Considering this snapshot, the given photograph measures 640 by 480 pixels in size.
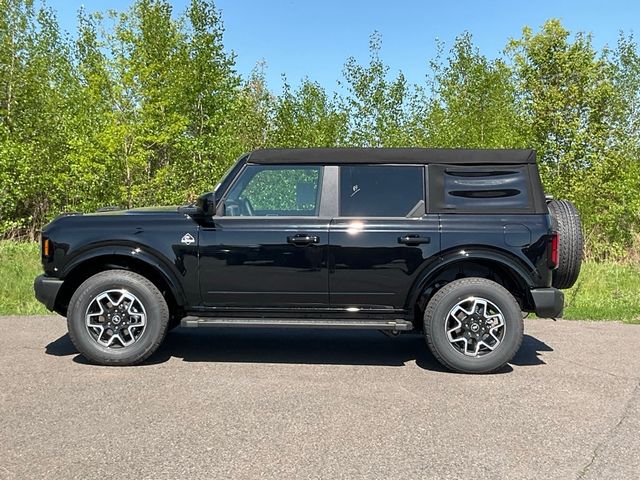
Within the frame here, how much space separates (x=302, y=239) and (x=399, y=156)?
1.14 m

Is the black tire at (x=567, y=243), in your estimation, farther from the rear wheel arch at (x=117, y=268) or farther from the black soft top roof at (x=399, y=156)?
the rear wheel arch at (x=117, y=268)

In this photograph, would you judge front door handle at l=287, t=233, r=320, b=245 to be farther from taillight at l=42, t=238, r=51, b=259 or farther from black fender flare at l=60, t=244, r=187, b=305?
taillight at l=42, t=238, r=51, b=259

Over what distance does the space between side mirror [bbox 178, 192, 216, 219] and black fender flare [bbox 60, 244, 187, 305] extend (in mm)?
466

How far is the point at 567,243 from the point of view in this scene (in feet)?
16.5

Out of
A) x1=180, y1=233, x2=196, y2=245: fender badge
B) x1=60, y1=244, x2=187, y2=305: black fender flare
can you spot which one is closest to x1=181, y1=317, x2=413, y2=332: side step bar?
x1=60, y1=244, x2=187, y2=305: black fender flare

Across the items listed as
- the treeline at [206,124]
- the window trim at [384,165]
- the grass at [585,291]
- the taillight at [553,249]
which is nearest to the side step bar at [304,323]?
the window trim at [384,165]

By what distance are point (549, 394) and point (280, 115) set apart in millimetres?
16204

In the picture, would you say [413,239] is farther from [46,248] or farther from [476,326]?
[46,248]

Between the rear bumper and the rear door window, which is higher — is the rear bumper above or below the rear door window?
below

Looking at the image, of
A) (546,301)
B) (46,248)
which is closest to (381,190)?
(546,301)

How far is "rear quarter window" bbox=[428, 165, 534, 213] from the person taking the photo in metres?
5.00

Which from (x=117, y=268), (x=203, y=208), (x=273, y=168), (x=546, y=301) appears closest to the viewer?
(x=546, y=301)

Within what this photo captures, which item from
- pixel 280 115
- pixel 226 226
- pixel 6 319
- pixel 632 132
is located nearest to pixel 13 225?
pixel 280 115

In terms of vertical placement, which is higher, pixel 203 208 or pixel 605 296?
pixel 203 208
